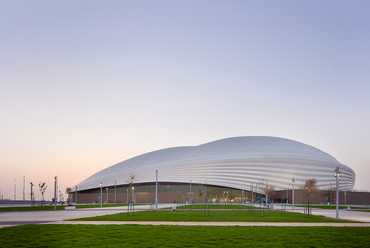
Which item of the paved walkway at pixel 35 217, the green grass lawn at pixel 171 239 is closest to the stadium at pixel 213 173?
the paved walkway at pixel 35 217

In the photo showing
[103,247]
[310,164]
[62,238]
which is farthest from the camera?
[310,164]

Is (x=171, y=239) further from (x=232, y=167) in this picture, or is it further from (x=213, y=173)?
(x=232, y=167)

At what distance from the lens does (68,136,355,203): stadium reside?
111250mm

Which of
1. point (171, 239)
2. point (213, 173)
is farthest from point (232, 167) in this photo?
point (171, 239)

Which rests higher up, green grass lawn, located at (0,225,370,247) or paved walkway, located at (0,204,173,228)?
green grass lawn, located at (0,225,370,247)

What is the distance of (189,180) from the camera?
112 metres

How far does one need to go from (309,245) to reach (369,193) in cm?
11747

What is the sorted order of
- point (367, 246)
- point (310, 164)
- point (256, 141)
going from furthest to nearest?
point (256, 141), point (310, 164), point (367, 246)

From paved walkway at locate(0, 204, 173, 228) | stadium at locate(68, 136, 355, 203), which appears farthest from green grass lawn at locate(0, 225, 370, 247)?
stadium at locate(68, 136, 355, 203)

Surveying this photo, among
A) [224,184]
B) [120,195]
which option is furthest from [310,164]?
[120,195]

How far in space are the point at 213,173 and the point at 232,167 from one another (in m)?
6.79

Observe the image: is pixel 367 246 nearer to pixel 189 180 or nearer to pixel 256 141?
pixel 189 180

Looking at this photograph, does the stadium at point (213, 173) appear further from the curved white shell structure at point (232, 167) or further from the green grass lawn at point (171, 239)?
the green grass lawn at point (171, 239)

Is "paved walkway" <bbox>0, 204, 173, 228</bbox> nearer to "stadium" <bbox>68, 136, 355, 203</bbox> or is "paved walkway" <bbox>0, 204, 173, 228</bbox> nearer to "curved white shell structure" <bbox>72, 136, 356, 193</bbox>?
"stadium" <bbox>68, 136, 355, 203</bbox>
